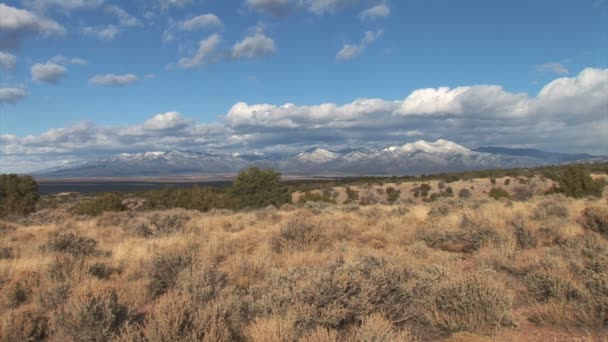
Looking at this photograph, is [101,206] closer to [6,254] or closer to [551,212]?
[6,254]

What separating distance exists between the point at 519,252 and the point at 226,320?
7543 mm

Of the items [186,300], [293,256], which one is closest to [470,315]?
[186,300]

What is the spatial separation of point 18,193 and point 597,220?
44381mm

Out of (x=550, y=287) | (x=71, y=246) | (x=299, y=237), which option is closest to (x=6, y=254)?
(x=71, y=246)

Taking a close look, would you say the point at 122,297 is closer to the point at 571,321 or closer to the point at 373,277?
the point at 373,277

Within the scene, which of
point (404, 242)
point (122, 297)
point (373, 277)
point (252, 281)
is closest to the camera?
point (373, 277)

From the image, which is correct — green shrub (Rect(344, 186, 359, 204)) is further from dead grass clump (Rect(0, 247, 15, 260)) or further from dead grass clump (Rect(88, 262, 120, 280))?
dead grass clump (Rect(88, 262, 120, 280))

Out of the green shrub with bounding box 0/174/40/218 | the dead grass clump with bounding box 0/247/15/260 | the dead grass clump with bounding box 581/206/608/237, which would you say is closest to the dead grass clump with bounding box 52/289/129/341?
the dead grass clump with bounding box 0/247/15/260

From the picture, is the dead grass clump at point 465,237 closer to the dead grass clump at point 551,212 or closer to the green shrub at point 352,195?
the dead grass clump at point 551,212

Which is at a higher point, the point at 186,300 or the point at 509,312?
the point at 186,300

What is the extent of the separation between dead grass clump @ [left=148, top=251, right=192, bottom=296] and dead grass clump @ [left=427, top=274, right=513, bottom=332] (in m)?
4.39

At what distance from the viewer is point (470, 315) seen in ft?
15.7

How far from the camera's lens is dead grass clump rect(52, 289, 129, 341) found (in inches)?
172

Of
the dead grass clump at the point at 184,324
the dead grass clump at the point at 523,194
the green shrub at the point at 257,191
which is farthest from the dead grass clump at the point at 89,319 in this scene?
the dead grass clump at the point at 523,194
